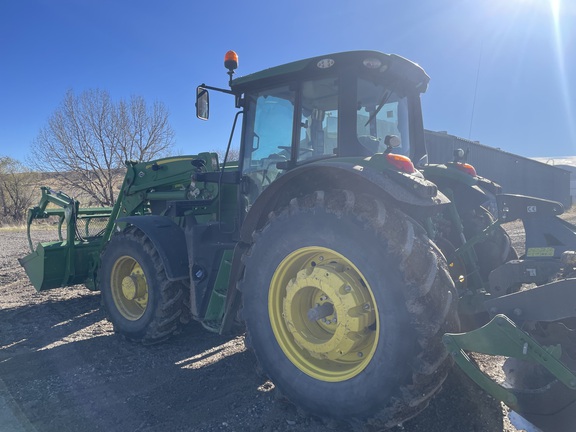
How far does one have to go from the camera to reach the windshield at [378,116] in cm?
335

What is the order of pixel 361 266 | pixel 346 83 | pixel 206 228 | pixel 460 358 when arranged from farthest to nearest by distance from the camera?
pixel 206 228 → pixel 346 83 → pixel 361 266 → pixel 460 358

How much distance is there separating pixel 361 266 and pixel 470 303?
3.25 feet

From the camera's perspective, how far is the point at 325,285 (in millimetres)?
2598

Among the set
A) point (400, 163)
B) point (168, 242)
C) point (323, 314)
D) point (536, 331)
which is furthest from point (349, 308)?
point (168, 242)

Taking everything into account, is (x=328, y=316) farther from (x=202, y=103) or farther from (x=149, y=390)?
(x=202, y=103)

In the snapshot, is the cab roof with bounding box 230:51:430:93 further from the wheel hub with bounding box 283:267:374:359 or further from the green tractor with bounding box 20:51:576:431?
the wheel hub with bounding box 283:267:374:359

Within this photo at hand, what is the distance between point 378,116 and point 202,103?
1.63 metres

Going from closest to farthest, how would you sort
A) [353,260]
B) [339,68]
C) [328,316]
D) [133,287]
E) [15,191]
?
[353,260] < [328,316] < [339,68] < [133,287] < [15,191]

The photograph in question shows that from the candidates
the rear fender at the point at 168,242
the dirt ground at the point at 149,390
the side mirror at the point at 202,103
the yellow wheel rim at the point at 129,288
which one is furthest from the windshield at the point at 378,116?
the yellow wheel rim at the point at 129,288

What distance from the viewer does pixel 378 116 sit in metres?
3.54

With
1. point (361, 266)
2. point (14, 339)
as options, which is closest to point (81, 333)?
point (14, 339)

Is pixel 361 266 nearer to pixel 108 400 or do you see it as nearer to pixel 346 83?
pixel 346 83

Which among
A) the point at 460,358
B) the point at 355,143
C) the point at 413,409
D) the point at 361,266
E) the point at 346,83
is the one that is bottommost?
the point at 413,409

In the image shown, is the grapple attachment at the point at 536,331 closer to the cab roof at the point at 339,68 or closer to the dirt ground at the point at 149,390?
the dirt ground at the point at 149,390
